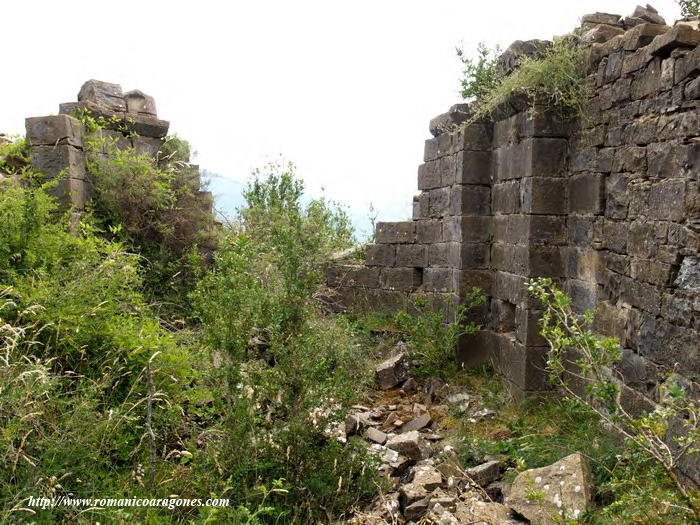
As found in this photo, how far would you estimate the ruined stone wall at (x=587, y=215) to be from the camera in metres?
4.54

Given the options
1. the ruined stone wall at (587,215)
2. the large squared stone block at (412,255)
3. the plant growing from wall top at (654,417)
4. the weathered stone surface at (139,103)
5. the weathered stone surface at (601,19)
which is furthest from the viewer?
the weathered stone surface at (139,103)

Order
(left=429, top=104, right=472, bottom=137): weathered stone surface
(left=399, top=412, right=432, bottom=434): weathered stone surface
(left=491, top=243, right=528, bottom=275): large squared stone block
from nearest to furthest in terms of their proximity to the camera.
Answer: (left=399, top=412, right=432, bottom=434): weathered stone surface < (left=491, top=243, right=528, bottom=275): large squared stone block < (left=429, top=104, right=472, bottom=137): weathered stone surface

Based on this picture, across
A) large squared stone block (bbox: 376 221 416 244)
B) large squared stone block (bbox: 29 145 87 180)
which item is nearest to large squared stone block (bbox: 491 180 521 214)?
large squared stone block (bbox: 376 221 416 244)

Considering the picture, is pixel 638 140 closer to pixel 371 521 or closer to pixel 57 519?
pixel 371 521

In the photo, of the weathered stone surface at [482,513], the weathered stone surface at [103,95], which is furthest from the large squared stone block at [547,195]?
the weathered stone surface at [103,95]

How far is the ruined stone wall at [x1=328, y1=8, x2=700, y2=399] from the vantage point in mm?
4539

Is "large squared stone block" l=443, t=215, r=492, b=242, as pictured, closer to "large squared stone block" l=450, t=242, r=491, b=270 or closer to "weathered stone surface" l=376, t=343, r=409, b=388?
"large squared stone block" l=450, t=242, r=491, b=270

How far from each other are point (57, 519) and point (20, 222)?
3.33 meters

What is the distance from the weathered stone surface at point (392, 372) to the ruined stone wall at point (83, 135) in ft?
13.9

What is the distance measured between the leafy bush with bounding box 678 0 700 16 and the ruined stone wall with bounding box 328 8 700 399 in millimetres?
601

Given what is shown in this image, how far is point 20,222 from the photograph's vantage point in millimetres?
6434

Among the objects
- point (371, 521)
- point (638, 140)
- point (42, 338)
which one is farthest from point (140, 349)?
point (638, 140)

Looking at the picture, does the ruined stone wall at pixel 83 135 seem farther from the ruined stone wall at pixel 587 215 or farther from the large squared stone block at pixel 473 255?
the large squared stone block at pixel 473 255

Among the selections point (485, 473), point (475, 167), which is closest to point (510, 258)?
point (475, 167)
